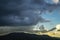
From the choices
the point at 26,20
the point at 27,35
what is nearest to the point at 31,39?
the point at 27,35

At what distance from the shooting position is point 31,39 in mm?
3244

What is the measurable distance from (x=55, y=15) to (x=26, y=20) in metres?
0.44

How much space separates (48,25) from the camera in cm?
328

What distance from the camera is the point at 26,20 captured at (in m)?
3.28

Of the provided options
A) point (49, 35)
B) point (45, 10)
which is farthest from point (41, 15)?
point (49, 35)

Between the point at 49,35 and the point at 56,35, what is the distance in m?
0.10

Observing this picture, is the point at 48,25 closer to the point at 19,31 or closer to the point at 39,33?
the point at 39,33

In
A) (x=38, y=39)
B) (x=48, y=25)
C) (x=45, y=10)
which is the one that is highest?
(x=45, y=10)

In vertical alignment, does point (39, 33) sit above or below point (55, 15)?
below

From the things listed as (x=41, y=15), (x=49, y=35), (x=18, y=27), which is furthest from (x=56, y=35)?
(x=18, y=27)

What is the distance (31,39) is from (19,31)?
0.21m

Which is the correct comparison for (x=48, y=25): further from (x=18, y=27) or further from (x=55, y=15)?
(x=18, y=27)

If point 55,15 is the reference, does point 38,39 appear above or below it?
below

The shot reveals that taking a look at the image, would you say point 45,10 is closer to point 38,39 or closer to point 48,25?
point 48,25
